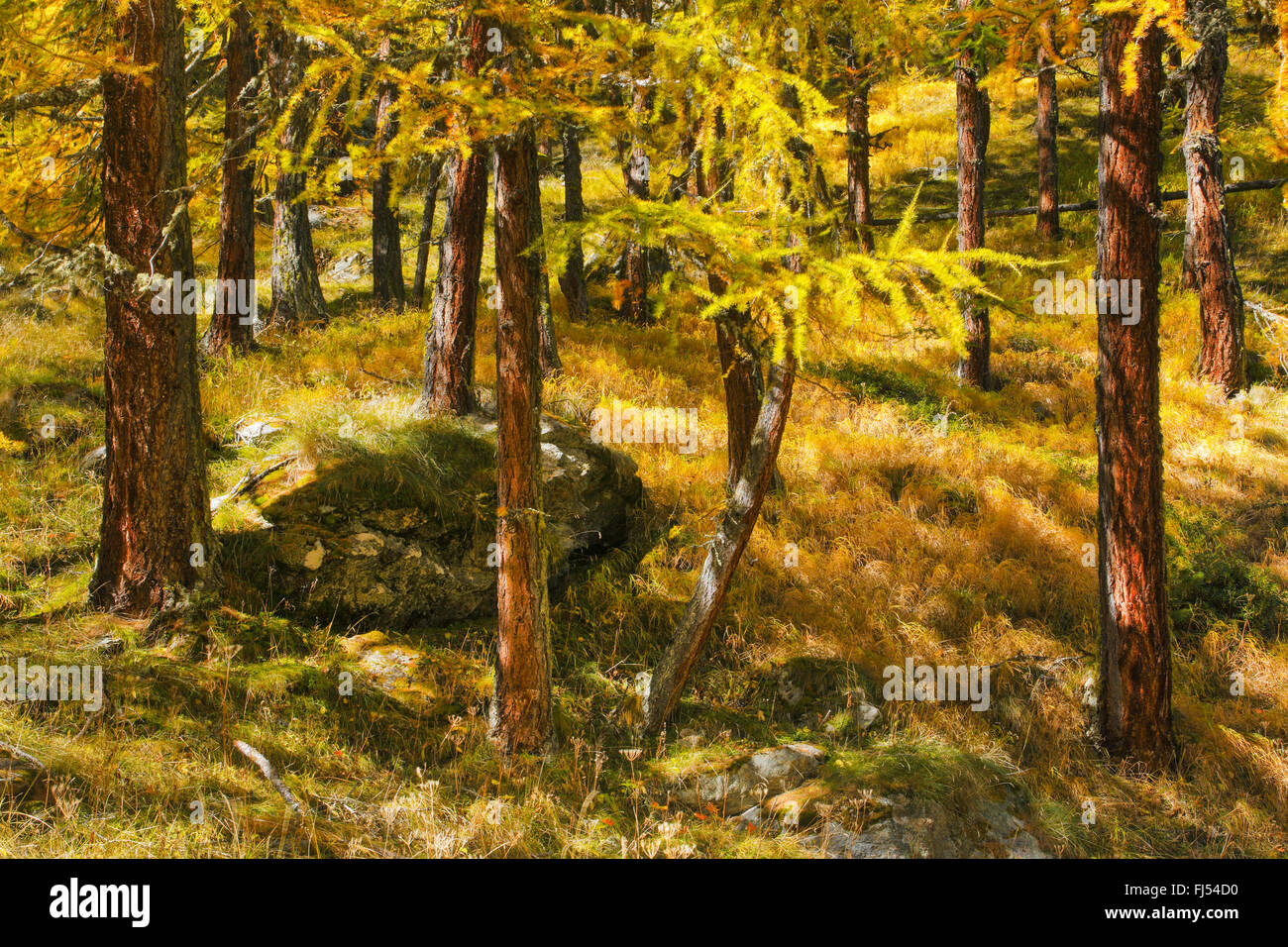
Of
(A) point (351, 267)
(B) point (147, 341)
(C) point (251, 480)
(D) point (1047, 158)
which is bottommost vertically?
(C) point (251, 480)

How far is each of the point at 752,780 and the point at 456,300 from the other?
18.2 ft

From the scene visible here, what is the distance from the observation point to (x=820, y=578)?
28.9 ft

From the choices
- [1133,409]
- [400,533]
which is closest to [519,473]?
[400,533]

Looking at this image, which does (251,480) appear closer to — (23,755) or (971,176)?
(23,755)

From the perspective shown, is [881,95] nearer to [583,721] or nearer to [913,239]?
[913,239]

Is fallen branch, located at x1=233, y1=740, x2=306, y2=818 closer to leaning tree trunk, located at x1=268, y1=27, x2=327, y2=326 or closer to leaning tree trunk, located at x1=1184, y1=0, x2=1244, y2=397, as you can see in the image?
leaning tree trunk, located at x1=268, y1=27, x2=327, y2=326

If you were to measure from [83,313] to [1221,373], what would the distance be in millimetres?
17633

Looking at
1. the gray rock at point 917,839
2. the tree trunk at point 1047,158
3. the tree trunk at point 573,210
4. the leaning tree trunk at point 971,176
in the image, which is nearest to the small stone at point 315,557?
the gray rock at point 917,839

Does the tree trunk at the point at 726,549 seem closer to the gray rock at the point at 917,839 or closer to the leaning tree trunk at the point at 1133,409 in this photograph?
the gray rock at the point at 917,839

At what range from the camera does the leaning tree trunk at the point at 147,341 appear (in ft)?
19.3

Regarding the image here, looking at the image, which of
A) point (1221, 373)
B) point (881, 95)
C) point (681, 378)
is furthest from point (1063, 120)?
point (681, 378)

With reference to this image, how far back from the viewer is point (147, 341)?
6008 millimetres

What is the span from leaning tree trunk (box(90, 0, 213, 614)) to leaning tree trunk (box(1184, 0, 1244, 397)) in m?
13.0

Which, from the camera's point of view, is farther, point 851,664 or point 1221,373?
point 1221,373
